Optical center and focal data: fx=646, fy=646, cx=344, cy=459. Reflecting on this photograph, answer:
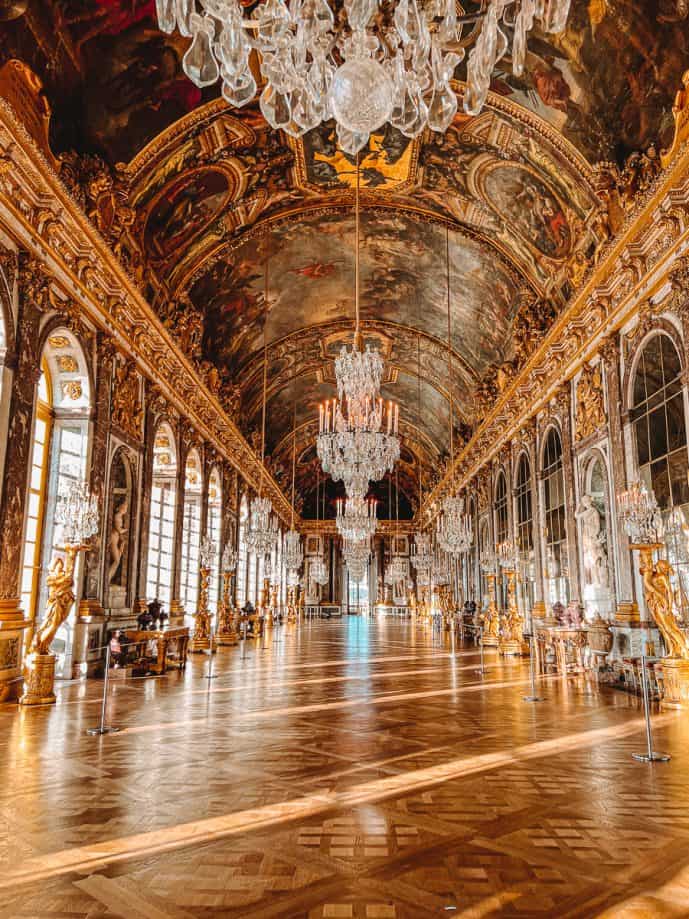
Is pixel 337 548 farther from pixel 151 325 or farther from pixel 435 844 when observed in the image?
pixel 435 844

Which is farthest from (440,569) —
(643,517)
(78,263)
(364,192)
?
(78,263)

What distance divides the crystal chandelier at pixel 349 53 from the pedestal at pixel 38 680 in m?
6.25

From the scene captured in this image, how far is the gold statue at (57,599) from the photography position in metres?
7.53

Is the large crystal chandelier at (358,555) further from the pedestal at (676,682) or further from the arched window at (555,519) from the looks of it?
the pedestal at (676,682)

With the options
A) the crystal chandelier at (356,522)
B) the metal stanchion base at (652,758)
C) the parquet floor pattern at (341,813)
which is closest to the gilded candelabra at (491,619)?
the crystal chandelier at (356,522)

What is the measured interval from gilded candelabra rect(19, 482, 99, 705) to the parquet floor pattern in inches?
14.3

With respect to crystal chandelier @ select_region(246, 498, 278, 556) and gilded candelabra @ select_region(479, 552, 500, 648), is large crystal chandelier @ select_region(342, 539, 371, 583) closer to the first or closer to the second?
gilded candelabra @ select_region(479, 552, 500, 648)

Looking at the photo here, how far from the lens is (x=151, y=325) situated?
1229 centimetres

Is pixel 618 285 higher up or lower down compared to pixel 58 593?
higher up

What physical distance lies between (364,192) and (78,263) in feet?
23.8

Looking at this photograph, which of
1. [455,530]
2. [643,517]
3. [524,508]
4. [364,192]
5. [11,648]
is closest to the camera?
[11,648]

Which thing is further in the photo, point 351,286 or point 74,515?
point 351,286

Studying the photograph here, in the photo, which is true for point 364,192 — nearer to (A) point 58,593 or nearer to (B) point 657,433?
(B) point 657,433

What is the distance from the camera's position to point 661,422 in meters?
8.98
